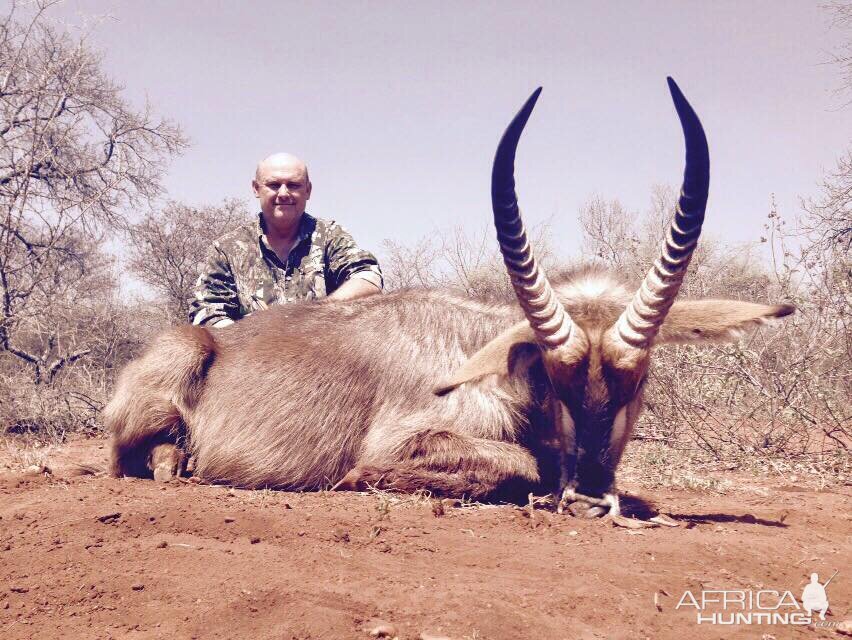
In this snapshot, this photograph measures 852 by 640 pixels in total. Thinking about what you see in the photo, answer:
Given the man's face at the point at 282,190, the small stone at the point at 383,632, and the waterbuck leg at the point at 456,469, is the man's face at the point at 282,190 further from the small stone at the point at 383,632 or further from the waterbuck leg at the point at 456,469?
the small stone at the point at 383,632

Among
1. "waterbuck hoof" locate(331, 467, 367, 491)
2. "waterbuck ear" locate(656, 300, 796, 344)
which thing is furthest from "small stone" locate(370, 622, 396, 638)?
"waterbuck ear" locate(656, 300, 796, 344)

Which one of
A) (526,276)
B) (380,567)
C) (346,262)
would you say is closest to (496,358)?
(526,276)

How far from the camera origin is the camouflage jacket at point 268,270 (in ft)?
22.5

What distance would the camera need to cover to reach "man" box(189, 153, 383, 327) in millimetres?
6883

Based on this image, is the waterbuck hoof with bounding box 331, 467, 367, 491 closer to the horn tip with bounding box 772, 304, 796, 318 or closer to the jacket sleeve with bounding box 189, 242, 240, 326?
the jacket sleeve with bounding box 189, 242, 240, 326

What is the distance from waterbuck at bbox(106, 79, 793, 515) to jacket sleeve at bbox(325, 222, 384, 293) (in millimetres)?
1271

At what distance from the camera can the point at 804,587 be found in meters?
2.89

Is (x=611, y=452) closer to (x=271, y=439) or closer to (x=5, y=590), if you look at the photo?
(x=271, y=439)

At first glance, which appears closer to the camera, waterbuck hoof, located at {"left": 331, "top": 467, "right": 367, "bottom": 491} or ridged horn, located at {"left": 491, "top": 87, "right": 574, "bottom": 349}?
ridged horn, located at {"left": 491, "top": 87, "right": 574, "bottom": 349}

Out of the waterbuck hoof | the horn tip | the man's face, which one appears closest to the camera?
the horn tip

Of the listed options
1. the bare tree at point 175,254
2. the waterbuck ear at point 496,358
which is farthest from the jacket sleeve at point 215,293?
the bare tree at point 175,254

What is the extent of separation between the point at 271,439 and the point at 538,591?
9.32ft

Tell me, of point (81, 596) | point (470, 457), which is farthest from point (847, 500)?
point (81, 596)

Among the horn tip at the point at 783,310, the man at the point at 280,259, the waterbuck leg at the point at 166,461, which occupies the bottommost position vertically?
the waterbuck leg at the point at 166,461
